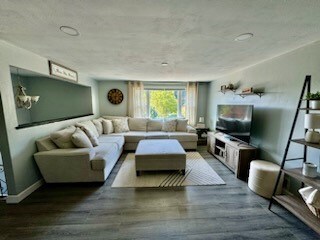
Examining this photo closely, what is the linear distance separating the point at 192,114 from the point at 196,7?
4.49 metres

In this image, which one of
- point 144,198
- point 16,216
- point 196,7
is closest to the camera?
point 196,7

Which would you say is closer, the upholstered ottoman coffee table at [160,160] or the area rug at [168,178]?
the area rug at [168,178]

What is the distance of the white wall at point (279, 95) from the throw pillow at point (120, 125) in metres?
3.41

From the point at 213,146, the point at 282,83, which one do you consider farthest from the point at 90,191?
the point at 282,83

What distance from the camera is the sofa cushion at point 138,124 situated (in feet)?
16.2

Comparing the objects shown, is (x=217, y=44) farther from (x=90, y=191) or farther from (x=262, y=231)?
(x=90, y=191)

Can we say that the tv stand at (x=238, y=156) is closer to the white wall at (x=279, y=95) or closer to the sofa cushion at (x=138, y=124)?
the white wall at (x=279, y=95)

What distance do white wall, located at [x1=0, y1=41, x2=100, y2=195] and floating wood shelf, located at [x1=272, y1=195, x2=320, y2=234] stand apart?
355cm

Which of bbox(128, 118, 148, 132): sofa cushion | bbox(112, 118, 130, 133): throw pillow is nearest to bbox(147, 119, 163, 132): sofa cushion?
bbox(128, 118, 148, 132): sofa cushion

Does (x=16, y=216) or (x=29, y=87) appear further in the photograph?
(x=29, y=87)

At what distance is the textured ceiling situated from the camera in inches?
46.3

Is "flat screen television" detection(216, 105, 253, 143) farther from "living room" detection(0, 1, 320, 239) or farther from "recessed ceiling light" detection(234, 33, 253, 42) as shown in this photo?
"recessed ceiling light" detection(234, 33, 253, 42)

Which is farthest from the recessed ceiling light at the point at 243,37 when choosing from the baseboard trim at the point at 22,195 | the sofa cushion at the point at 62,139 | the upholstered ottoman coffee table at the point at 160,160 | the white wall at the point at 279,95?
the baseboard trim at the point at 22,195

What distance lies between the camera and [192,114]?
553cm
